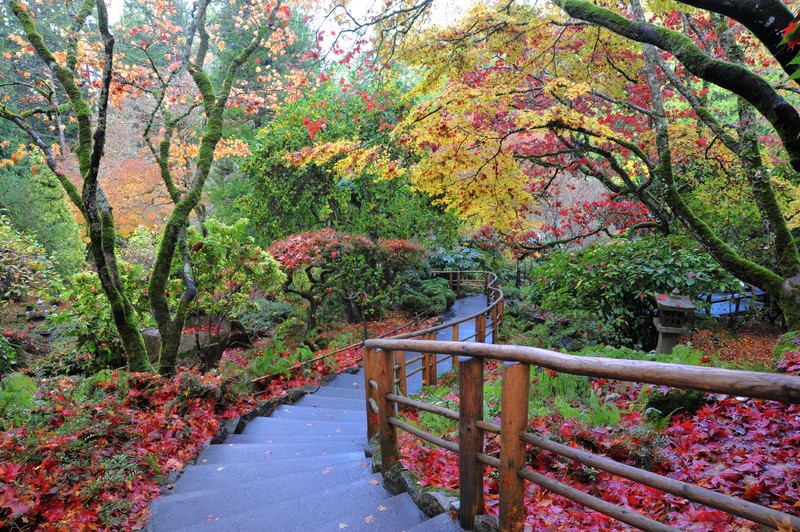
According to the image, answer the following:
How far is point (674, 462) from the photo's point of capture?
9.30ft

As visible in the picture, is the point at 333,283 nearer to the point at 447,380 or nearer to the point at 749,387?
the point at 447,380

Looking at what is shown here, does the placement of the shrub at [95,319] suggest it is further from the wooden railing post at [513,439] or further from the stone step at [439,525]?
the wooden railing post at [513,439]

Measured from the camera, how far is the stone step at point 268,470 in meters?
3.47

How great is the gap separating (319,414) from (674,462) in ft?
14.0

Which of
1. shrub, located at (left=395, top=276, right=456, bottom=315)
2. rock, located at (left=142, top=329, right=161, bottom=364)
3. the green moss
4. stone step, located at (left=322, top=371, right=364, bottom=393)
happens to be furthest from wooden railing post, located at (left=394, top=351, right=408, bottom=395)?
shrub, located at (left=395, top=276, right=456, bottom=315)

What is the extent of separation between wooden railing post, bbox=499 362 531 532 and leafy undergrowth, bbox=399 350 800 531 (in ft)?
0.90

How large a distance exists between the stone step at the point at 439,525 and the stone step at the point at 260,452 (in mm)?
1814

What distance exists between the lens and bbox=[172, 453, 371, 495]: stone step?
3470 millimetres

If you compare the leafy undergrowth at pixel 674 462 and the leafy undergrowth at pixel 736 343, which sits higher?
the leafy undergrowth at pixel 674 462

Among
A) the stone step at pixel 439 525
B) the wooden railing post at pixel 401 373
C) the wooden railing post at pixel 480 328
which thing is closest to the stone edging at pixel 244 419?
the wooden railing post at pixel 401 373

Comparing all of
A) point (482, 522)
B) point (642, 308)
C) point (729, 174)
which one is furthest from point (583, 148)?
point (482, 522)

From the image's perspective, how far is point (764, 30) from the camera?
8.10ft

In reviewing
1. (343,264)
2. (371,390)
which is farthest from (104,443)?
(343,264)

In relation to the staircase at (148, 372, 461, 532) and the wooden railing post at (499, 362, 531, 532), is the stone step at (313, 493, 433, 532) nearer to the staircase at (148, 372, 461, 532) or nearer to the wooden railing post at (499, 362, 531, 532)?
the staircase at (148, 372, 461, 532)
